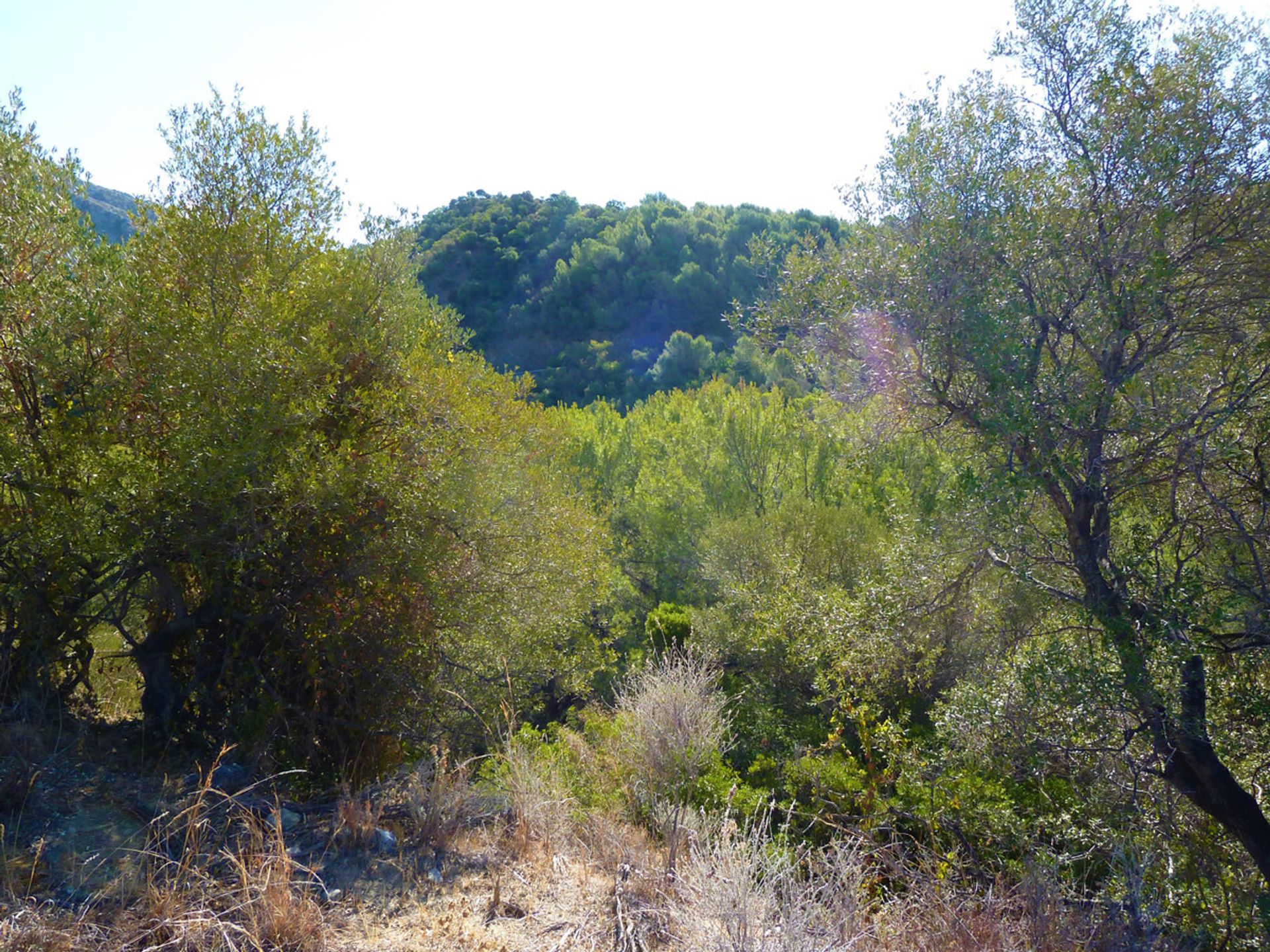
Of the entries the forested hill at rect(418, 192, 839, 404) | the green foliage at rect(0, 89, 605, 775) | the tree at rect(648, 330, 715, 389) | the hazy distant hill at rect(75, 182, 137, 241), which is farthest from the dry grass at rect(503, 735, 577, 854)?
the forested hill at rect(418, 192, 839, 404)

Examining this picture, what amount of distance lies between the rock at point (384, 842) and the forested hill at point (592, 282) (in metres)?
33.6

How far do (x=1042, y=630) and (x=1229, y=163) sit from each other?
324 cm

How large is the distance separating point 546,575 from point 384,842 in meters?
3.27

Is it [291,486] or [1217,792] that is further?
[291,486]

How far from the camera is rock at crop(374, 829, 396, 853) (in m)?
4.46

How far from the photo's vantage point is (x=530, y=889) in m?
4.21

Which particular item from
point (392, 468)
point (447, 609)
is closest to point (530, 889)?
point (447, 609)

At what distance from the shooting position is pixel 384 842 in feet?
14.8

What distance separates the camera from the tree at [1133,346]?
4570mm

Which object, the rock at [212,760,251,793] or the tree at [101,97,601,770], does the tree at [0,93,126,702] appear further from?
the rock at [212,760,251,793]

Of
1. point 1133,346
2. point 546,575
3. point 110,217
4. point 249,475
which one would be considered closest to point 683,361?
point 110,217

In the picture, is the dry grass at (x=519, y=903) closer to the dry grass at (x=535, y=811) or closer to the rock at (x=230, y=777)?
the dry grass at (x=535, y=811)

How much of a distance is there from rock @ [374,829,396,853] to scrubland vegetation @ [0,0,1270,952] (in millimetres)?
16

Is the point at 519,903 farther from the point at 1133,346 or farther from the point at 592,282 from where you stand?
the point at 592,282
